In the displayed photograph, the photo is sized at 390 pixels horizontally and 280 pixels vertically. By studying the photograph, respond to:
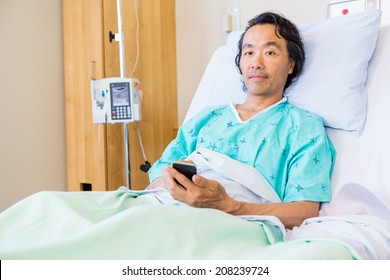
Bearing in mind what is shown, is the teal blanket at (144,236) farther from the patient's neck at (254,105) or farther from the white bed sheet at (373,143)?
the patient's neck at (254,105)

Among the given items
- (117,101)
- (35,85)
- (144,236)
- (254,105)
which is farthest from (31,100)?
(144,236)

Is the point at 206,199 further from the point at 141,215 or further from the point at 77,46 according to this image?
the point at 77,46

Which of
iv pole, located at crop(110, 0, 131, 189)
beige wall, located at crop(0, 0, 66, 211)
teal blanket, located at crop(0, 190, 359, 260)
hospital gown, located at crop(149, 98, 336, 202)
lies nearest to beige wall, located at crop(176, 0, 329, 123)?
iv pole, located at crop(110, 0, 131, 189)

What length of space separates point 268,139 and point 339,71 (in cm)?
35

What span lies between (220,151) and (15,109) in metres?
1.65

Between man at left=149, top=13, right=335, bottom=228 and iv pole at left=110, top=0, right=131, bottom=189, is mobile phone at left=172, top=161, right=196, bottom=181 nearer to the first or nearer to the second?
man at left=149, top=13, right=335, bottom=228

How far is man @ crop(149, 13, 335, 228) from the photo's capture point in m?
1.06

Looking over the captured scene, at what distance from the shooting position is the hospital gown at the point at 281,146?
3.78ft

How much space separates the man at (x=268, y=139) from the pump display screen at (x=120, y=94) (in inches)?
34.9

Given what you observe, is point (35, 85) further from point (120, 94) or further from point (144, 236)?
point (144, 236)

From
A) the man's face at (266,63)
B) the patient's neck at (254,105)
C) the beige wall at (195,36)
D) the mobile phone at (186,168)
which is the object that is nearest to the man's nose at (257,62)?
the man's face at (266,63)

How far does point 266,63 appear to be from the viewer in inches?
54.9
